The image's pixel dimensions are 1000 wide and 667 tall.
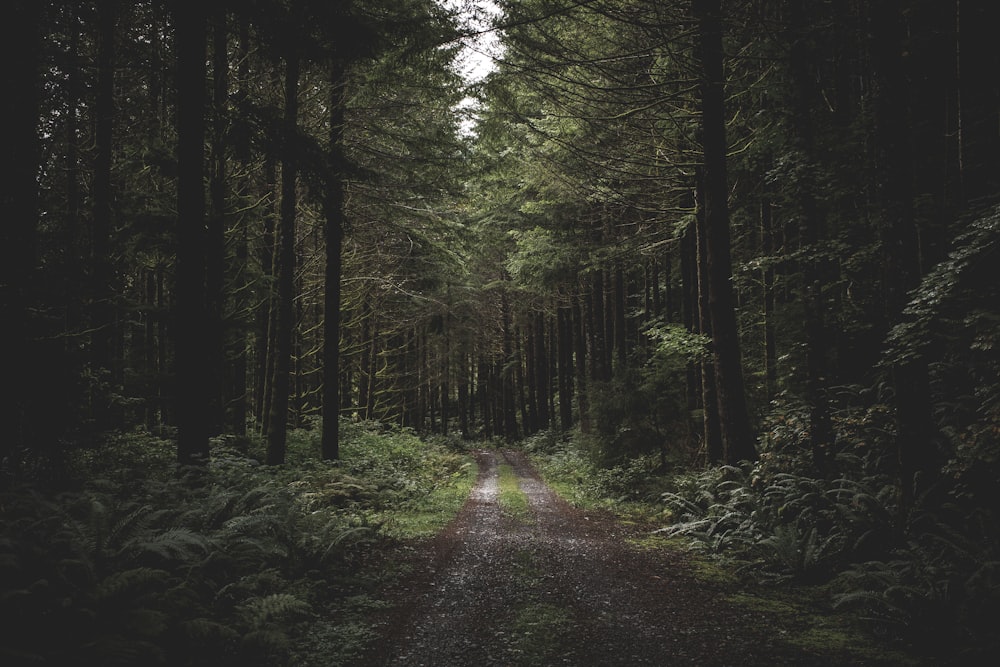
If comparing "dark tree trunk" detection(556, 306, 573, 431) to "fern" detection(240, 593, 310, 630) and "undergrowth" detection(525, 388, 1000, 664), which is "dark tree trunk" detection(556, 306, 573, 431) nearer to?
"undergrowth" detection(525, 388, 1000, 664)

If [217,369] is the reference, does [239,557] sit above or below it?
below

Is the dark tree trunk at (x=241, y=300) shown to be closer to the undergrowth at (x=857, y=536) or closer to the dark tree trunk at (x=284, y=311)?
the dark tree trunk at (x=284, y=311)

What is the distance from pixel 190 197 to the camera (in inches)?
328

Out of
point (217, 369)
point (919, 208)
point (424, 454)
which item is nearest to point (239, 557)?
point (217, 369)

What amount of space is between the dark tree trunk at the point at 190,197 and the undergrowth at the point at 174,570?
1765mm

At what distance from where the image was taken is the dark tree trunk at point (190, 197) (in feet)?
27.2

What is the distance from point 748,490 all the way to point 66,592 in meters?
9.06

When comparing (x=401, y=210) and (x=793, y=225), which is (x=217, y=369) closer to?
(x=401, y=210)

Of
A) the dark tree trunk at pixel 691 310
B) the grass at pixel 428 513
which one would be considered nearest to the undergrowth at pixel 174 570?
the grass at pixel 428 513

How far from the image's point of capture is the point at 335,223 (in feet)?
49.4

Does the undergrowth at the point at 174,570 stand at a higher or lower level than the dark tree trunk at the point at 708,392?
lower

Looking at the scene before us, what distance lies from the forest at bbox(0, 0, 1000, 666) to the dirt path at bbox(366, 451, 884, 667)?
829mm

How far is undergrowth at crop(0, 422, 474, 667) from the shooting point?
154 inches

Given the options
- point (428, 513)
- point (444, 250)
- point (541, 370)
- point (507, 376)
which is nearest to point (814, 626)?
point (428, 513)
